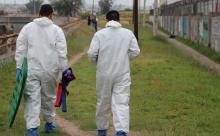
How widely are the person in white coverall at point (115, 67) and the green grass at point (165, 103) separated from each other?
3.01 ft

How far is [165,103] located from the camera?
1137cm

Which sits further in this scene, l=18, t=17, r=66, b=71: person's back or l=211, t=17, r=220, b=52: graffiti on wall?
l=211, t=17, r=220, b=52: graffiti on wall

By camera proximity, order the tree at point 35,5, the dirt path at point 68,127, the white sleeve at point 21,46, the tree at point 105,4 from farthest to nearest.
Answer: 1. the tree at point 105,4
2. the tree at point 35,5
3. the dirt path at point 68,127
4. the white sleeve at point 21,46

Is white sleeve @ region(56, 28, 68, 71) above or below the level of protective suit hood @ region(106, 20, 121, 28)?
below

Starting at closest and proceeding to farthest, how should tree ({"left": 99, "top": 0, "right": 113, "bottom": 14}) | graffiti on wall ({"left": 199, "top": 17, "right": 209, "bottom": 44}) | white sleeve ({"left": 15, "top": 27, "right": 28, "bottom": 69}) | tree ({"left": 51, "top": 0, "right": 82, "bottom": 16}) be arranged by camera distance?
white sleeve ({"left": 15, "top": 27, "right": 28, "bottom": 69})
graffiti on wall ({"left": 199, "top": 17, "right": 209, "bottom": 44})
tree ({"left": 51, "top": 0, "right": 82, "bottom": 16})
tree ({"left": 99, "top": 0, "right": 113, "bottom": 14})

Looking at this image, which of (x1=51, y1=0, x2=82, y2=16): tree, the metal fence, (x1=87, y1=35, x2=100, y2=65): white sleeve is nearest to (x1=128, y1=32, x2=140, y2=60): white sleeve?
(x1=87, y1=35, x2=100, y2=65): white sleeve

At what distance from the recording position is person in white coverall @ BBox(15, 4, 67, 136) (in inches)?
309

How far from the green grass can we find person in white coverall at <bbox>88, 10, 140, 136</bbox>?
92cm

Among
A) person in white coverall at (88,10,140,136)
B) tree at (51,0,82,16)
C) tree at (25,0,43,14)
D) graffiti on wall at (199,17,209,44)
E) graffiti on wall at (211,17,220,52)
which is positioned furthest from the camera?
tree at (51,0,82,16)

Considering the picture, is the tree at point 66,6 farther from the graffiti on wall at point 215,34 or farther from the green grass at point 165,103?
the green grass at point 165,103

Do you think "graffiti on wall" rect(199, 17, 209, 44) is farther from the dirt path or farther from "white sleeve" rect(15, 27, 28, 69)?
"white sleeve" rect(15, 27, 28, 69)

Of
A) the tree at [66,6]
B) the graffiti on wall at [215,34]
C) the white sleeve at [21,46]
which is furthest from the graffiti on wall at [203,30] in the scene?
the tree at [66,6]

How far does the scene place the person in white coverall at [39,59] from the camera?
7844 millimetres

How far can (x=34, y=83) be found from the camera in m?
7.86
